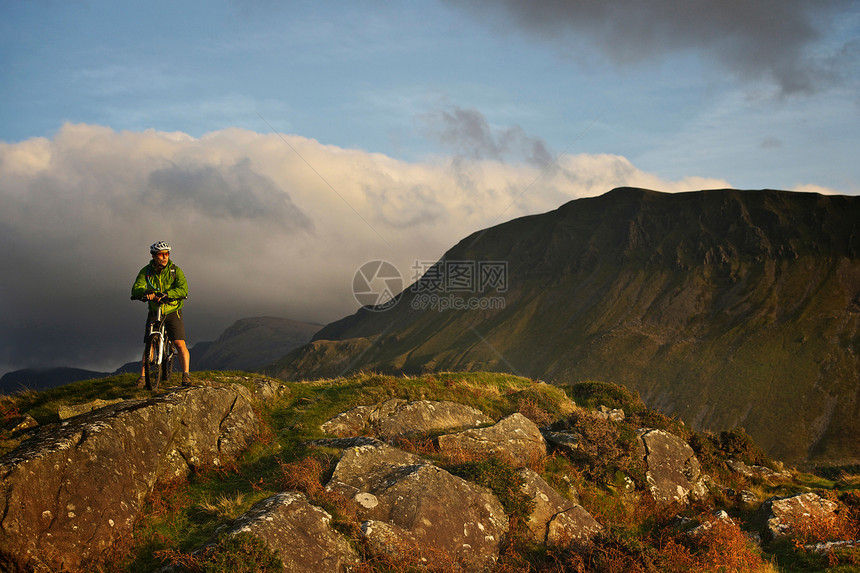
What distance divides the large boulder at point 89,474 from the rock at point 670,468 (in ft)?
40.4

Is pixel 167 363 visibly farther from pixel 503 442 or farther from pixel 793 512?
pixel 793 512

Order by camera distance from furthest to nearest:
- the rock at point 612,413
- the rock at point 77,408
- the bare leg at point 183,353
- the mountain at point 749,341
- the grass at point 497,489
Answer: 1. the mountain at point 749,341
2. the rock at point 612,413
3. the bare leg at point 183,353
4. the rock at point 77,408
5. the grass at point 497,489

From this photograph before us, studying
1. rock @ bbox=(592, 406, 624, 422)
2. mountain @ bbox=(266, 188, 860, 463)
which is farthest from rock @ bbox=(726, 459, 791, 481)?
mountain @ bbox=(266, 188, 860, 463)

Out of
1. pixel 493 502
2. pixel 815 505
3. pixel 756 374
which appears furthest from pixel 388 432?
pixel 756 374

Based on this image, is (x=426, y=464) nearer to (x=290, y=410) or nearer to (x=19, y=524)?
(x=290, y=410)

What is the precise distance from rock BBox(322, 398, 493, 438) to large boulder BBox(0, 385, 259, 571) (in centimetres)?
377

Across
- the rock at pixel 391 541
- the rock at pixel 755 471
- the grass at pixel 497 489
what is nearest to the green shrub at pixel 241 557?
the grass at pixel 497 489

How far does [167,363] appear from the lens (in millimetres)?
15812

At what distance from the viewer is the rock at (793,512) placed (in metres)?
15.0

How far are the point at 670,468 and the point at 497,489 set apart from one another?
Answer: 24.6 ft

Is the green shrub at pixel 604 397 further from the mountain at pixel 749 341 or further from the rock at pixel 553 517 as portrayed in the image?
the mountain at pixel 749 341

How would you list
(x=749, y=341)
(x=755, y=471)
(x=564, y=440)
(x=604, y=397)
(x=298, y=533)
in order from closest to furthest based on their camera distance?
(x=298, y=533) < (x=564, y=440) < (x=755, y=471) < (x=604, y=397) < (x=749, y=341)

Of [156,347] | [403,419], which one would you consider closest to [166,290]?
[156,347]

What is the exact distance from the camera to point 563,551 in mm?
12094
